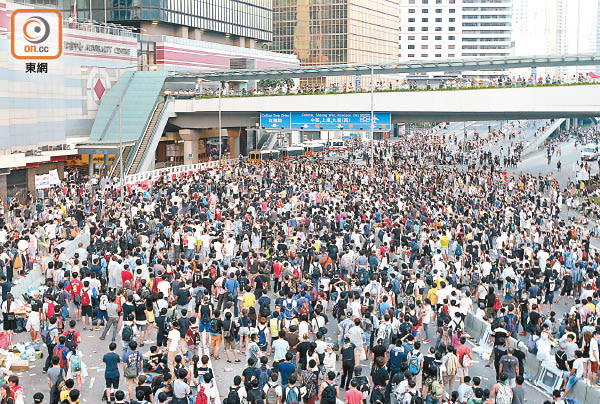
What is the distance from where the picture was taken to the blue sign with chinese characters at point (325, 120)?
2152 inches

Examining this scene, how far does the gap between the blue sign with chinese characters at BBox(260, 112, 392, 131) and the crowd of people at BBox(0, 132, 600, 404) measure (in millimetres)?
20010

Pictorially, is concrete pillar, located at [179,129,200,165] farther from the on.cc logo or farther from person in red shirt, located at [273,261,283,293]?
person in red shirt, located at [273,261,283,293]

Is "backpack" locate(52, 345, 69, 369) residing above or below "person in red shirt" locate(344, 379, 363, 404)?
above

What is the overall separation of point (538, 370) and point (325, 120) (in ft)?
135

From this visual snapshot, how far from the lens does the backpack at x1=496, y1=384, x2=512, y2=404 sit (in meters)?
12.8

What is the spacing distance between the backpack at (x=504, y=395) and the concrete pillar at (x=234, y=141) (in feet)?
196

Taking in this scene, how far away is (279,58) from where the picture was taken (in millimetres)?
93750

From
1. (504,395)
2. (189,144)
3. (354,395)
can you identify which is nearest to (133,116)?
(189,144)

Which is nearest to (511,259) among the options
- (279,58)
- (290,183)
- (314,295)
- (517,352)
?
(314,295)

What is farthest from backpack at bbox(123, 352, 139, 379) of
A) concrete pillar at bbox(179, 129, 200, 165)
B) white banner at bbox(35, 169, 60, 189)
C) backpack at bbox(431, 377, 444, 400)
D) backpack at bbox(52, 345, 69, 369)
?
concrete pillar at bbox(179, 129, 200, 165)

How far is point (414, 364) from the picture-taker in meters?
Answer: 14.1

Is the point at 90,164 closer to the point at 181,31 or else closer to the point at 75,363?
the point at 181,31

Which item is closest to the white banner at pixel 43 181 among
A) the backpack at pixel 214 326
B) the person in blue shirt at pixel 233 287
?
the person in blue shirt at pixel 233 287

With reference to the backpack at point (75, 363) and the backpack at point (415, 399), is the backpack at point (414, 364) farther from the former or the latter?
the backpack at point (75, 363)
